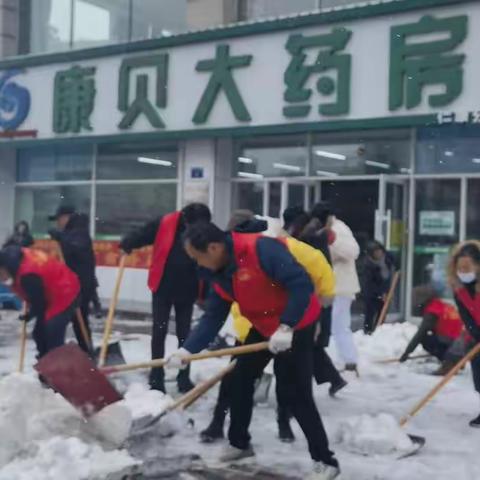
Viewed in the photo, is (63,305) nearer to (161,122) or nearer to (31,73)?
(161,122)

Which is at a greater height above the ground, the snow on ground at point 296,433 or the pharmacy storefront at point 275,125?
the pharmacy storefront at point 275,125

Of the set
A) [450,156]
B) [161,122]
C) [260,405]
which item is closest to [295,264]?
[260,405]

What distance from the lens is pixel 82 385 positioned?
504 centimetres

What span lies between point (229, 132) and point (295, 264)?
840 cm

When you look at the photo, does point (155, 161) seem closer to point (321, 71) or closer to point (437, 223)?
point (321, 71)

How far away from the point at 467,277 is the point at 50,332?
321 cm

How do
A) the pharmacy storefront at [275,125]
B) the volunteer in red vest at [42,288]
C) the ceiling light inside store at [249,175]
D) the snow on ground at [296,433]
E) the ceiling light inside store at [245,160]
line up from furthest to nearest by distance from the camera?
1. the ceiling light inside store at [245,160]
2. the ceiling light inside store at [249,175]
3. the pharmacy storefront at [275,125]
4. the volunteer in red vest at [42,288]
5. the snow on ground at [296,433]

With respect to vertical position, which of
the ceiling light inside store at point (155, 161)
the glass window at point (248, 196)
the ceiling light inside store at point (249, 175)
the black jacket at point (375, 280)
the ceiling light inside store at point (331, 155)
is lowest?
the black jacket at point (375, 280)

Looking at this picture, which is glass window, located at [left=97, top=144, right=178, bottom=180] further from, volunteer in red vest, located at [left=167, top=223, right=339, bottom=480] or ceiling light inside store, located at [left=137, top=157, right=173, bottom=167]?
volunteer in red vest, located at [left=167, top=223, right=339, bottom=480]

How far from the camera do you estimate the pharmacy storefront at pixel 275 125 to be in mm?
11055

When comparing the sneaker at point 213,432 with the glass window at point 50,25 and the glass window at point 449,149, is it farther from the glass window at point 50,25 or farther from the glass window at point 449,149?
the glass window at point 50,25

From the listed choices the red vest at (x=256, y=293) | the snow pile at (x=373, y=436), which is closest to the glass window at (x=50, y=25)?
the snow pile at (x=373, y=436)

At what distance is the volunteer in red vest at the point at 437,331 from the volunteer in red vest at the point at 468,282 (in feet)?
6.10

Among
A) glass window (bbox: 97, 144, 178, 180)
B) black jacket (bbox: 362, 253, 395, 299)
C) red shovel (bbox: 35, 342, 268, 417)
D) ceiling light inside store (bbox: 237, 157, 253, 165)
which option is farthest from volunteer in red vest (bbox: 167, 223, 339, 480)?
glass window (bbox: 97, 144, 178, 180)
